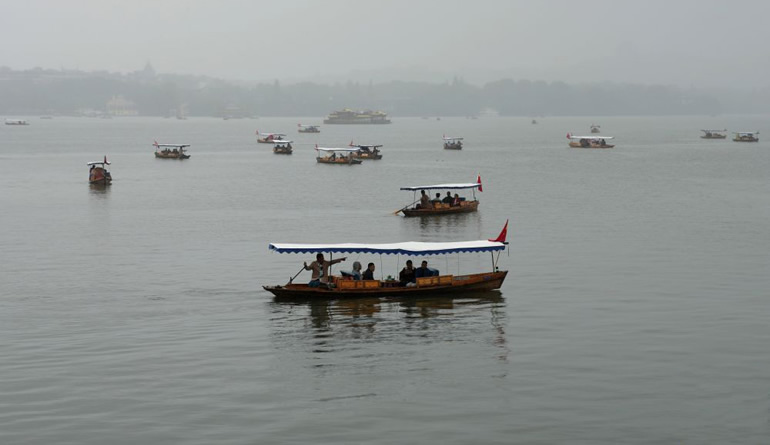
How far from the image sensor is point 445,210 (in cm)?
7656

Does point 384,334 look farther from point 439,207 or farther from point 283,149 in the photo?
point 283,149

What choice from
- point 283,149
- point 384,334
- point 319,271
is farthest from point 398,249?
point 283,149

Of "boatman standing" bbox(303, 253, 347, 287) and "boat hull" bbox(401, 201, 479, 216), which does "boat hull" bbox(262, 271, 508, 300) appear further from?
"boat hull" bbox(401, 201, 479, 216)

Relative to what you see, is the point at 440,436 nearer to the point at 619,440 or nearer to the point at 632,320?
the point at 619,440

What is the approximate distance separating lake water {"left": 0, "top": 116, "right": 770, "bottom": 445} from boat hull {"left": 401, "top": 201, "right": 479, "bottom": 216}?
1075 mm

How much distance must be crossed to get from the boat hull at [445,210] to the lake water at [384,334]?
→ 1.08m

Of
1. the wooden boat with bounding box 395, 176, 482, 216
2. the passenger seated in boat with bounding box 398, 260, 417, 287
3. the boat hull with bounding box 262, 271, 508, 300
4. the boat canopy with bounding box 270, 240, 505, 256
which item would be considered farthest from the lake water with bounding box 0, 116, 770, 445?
the boat canopy with bounding box 270, 240, 505, 256

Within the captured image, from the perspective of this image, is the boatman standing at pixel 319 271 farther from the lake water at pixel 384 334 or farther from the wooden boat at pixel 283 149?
the wooden boat at pixel 283 149

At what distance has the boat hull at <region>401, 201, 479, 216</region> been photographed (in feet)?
246

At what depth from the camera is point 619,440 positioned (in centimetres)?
2545

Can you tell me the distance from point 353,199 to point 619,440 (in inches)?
2590

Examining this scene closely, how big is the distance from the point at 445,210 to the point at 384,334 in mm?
40324

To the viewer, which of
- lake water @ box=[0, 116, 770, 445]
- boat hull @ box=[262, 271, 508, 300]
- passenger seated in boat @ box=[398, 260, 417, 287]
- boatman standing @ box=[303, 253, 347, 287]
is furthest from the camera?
passenger seated in boat @ box=[398, 260, 417, 287]

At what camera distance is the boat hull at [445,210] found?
7512 cm
